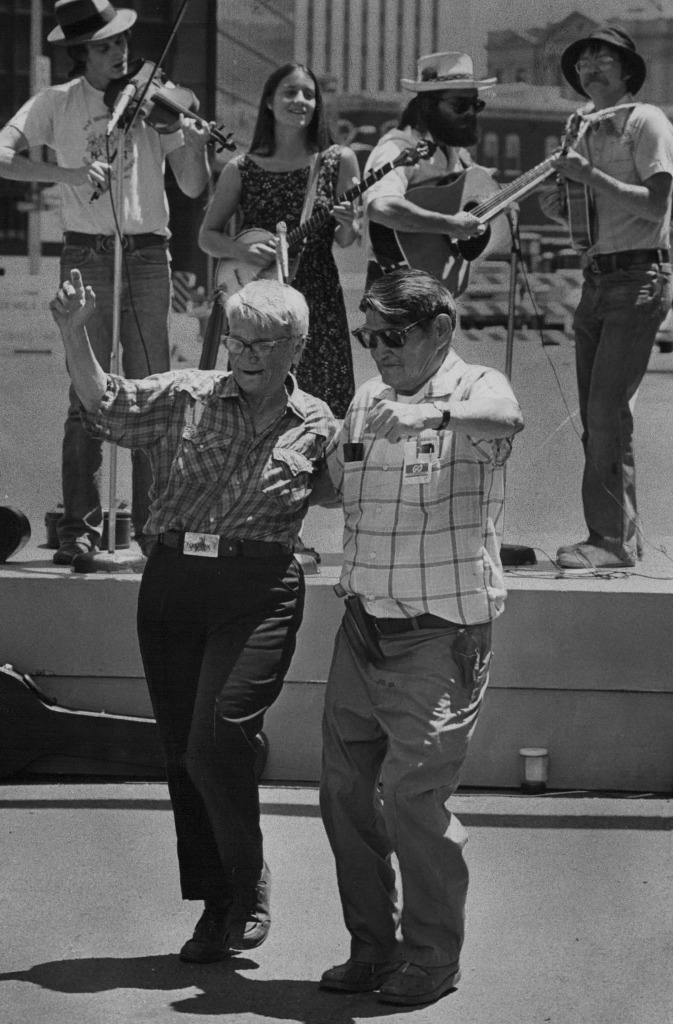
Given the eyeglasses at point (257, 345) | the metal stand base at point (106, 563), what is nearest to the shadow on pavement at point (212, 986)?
the eyeglasses at point (257, 345)

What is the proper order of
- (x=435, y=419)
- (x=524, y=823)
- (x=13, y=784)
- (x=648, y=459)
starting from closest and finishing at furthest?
(x=435, y=419)
(x=524, y=823)
(x=13, y=784)
(x=648, y=459)

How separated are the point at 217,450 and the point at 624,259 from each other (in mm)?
2325

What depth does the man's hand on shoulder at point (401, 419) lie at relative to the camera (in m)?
3.57

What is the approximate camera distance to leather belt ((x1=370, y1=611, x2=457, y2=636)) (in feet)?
12.5

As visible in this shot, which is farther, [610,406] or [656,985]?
[610,406]

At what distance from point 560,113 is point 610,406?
151 centimetres

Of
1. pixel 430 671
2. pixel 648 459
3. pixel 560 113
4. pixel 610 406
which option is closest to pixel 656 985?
pixel 430 671

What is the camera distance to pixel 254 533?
3.96 meters

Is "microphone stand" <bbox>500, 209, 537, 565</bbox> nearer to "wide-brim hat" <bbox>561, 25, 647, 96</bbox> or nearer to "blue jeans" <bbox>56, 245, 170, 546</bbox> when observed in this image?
"wide-brim hat" <bbox>561, 25, 647, 96</bbox>

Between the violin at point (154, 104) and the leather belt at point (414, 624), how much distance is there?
2490mm

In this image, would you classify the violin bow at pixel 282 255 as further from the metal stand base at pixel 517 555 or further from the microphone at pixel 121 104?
the metal stand base at pixel 517 555

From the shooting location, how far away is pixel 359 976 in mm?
3854

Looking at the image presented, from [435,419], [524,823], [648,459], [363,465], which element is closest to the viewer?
[435,419]

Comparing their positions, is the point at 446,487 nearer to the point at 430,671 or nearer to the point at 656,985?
the point at 430,671
